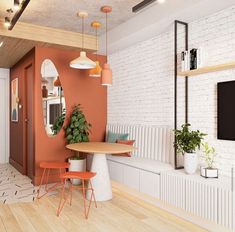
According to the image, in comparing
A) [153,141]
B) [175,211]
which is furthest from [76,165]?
→ [175,211]

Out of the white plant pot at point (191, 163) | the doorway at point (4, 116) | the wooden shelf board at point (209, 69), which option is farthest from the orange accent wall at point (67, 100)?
the doorway at point (4, 116)

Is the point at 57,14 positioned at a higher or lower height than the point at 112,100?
higher

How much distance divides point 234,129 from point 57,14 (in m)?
3.10

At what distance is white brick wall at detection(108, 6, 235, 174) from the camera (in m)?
3.31

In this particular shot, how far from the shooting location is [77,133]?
472 centimetres

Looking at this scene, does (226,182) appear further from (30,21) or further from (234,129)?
(30,21)

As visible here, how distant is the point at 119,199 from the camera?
12.7ft

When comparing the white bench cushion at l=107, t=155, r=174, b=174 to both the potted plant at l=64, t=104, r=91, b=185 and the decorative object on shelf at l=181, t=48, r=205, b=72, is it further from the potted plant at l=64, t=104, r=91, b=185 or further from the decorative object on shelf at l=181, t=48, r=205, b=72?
the decorative object on shelf at l=181, t=48, r=205, b=72

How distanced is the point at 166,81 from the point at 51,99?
214 centimetres

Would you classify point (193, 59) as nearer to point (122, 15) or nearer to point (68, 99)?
point (122, 15)

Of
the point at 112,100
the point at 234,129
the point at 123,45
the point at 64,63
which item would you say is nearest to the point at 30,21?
the point at 64,63

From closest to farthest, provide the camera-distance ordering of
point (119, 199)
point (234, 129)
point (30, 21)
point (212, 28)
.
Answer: point (234, 129)
point (212, 28)
point (119, 199)
point (30, 21)

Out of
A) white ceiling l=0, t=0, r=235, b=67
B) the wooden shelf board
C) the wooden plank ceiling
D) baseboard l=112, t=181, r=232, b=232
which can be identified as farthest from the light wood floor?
the wooden plank ceiling

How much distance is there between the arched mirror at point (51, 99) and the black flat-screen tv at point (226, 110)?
2.86 m
